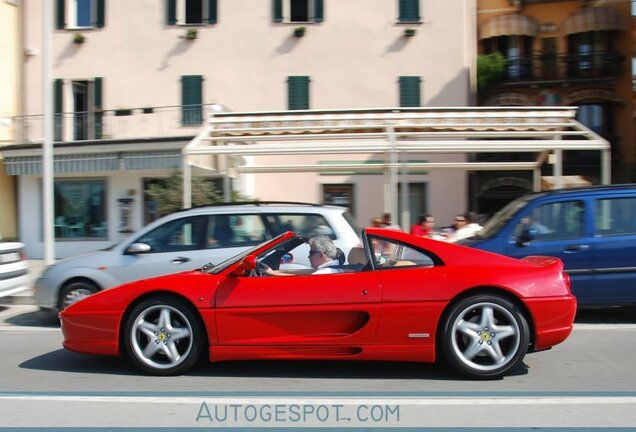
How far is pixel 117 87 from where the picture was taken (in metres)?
19.2

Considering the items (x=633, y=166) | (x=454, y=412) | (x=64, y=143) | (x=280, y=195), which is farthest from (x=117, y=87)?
(x=454, y=412)

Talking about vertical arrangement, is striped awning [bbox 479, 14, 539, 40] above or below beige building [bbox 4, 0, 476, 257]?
above

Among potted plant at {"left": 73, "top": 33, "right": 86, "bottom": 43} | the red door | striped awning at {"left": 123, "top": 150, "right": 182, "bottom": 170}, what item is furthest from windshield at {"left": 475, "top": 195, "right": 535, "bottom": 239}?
potted plant at {"left": 73, "top": 33, "right": 86, "bottom": 43}

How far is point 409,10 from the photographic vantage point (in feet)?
61.0

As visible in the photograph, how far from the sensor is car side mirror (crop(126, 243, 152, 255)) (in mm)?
7805

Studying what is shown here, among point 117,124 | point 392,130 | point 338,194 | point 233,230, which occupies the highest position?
point 117,124

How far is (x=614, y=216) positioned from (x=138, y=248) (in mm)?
5922

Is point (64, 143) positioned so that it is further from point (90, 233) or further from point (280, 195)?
point (280, 195)

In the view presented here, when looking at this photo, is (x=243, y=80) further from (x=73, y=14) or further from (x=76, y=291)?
(x=76, y=291)

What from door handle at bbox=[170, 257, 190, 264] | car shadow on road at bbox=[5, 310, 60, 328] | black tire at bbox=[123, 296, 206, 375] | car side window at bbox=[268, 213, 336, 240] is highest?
car side window at bbox=[268, 213, 336, 240]

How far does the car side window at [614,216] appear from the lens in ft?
25.0

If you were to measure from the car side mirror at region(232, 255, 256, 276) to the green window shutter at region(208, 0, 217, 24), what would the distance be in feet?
50.3

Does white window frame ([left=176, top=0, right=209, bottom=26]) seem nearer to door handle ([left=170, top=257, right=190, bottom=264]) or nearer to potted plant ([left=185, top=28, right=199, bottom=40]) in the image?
potted plant ([left=185, top=28, right=199, bottom=40])

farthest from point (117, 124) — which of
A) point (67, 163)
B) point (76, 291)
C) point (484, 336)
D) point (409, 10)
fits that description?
point (484, 336)
